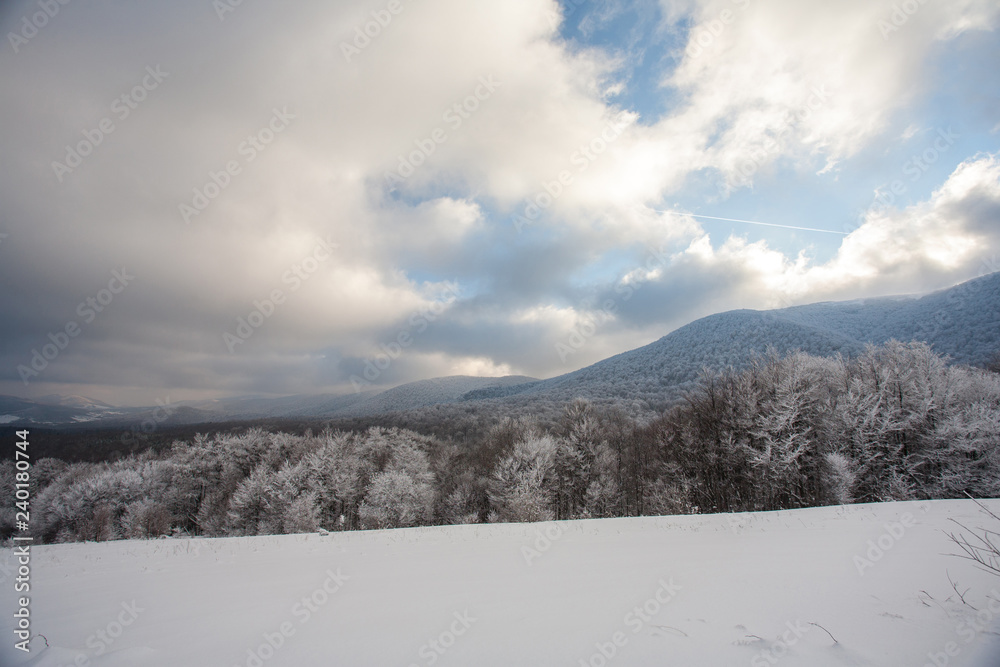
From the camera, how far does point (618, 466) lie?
40.8m

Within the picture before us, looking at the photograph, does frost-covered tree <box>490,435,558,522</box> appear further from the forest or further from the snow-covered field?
the snow-covered field

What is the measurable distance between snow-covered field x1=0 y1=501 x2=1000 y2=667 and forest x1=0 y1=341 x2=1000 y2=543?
1747cm

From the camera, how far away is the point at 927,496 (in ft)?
73.6

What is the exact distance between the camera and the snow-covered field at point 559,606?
148 inches

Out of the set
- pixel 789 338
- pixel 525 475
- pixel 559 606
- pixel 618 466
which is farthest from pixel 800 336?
pixel 559 606

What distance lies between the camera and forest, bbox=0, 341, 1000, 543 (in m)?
23.8

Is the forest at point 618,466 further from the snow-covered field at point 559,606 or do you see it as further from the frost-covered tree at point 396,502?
the snow-covered field at point 559,606

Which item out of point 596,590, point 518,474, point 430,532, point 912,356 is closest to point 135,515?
point 518,474

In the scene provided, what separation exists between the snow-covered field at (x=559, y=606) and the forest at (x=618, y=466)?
57.3 feet

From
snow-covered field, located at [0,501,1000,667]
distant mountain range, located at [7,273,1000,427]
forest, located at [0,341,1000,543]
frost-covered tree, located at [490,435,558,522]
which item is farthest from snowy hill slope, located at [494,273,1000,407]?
snow-covered field, located at [0,501,1000,667]

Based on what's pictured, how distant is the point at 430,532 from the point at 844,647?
13.1 meters

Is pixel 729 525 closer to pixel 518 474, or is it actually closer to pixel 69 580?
pixel 69 580

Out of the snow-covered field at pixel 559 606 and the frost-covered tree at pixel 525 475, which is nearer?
the snow-covered field at pixel 559 606

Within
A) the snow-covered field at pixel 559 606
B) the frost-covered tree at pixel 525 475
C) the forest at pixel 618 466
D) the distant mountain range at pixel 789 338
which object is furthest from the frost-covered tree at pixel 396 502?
the distant mountain range at pixel 789 338
